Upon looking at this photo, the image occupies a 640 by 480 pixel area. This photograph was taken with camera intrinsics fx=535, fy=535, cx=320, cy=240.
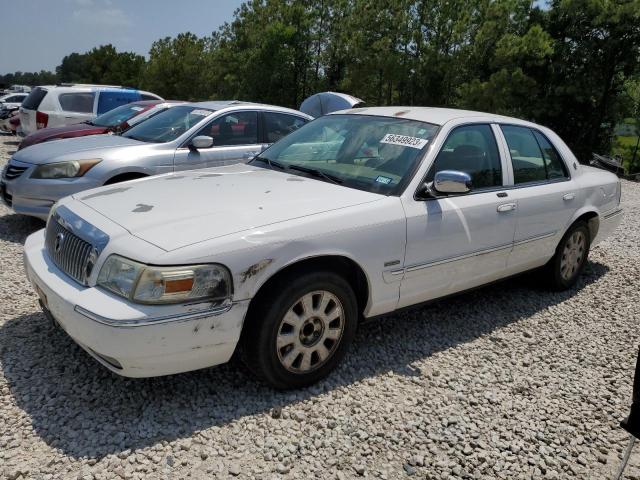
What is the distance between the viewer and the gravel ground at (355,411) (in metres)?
2.59

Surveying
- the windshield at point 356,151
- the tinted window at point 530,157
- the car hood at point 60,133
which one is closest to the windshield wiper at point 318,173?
the windshield at point 356,151

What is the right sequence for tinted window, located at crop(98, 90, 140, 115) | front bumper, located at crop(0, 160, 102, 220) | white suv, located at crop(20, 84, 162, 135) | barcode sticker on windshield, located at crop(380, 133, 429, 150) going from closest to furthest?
barcode sticker on windshield, located at crop(380, 133, 429, 150), front bumper, located at crop(0, 160, 102, 220), white suv, located at crop(20, 84, 162, 135), tinted window, located at crop(98, 90, 140, 115)

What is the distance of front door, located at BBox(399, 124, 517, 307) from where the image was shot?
11.4ft

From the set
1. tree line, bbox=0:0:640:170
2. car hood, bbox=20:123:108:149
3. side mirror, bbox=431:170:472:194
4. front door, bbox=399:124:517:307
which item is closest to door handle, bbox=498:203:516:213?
front door, bbox=399:124:517:307

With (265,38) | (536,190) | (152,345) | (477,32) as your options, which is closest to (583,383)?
(536,190)

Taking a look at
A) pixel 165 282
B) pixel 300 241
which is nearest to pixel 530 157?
pixel 300 241

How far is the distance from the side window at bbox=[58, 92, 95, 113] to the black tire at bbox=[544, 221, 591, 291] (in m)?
10.9

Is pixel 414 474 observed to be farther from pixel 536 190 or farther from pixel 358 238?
pixel 536 190

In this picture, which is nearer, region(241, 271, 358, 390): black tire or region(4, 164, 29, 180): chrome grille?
region(241, 271, 358, 390): black tire

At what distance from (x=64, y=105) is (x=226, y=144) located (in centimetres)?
718

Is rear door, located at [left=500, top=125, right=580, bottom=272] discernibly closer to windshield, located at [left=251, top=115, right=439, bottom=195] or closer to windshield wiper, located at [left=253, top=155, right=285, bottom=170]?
windshield, located at [left=251, top=115, right=439, bottom=195]

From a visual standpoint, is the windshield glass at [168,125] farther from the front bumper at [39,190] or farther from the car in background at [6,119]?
the car in background at [6,119]

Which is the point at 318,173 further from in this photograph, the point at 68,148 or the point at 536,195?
the point at 68,148

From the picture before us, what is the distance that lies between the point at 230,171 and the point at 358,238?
4.71 ft
